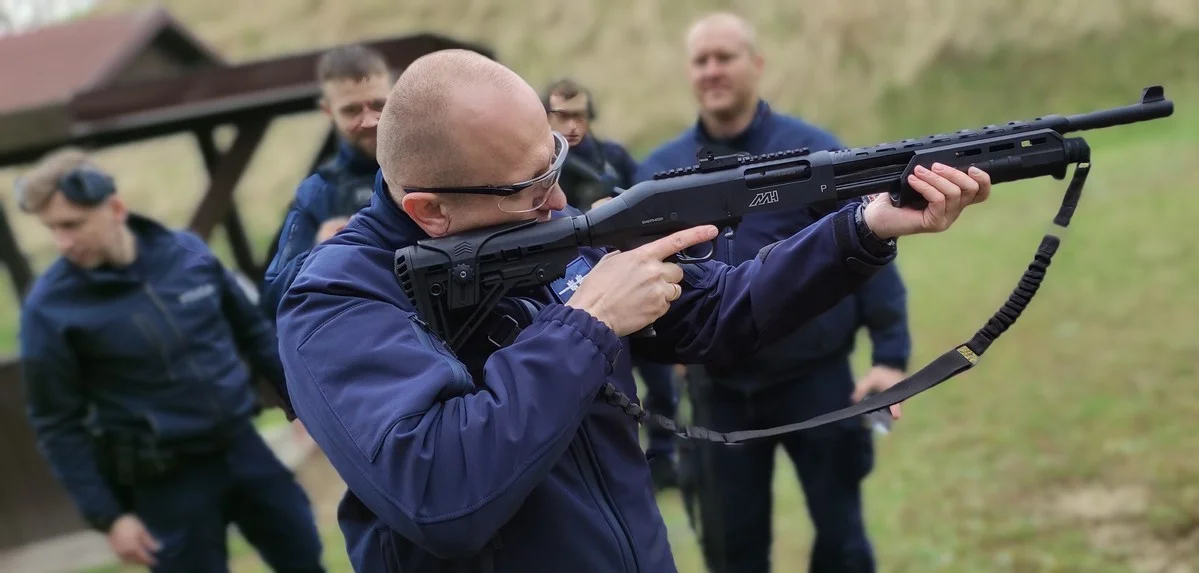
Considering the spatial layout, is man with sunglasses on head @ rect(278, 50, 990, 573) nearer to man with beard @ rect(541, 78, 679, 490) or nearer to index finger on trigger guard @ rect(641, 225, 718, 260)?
index finger on trigger guard @ rect(641, 225, 718, 260)

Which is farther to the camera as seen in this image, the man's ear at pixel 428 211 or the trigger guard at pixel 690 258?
the trigger guard at pixel 690 258

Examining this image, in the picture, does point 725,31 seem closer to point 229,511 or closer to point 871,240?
point 871,240

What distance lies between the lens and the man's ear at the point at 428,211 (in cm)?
189

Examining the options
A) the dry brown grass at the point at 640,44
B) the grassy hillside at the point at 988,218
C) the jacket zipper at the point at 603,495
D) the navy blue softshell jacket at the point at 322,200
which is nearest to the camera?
the jacket zipper at the point at 603,495

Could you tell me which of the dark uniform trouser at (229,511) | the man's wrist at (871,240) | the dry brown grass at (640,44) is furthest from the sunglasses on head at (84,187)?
the dry brown grass at (640,44)

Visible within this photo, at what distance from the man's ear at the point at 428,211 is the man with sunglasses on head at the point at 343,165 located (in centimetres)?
147

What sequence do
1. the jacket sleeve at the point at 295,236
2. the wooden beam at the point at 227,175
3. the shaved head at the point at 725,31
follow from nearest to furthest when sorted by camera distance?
the jacket sleeve at the point at 295,236
the shaved head at the point at 725,31
the wooden beam at the point at 227,175

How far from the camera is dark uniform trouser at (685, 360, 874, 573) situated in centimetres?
377

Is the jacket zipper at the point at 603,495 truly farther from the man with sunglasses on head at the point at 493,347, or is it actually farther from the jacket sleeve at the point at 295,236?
the jacket sleeve at the point at 295,236

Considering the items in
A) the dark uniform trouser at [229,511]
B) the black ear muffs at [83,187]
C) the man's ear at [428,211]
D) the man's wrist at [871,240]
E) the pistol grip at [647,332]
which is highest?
the man's wrist at [871,240]

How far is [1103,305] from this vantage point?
28.6ft

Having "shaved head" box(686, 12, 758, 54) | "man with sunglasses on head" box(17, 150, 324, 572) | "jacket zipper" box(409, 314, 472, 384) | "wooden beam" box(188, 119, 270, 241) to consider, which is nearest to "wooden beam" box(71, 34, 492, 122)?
"wooden beam" box(188, 119, 270, 241)

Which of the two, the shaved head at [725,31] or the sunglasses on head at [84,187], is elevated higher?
the shaved head at [725,31]

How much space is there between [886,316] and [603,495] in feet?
7.45
